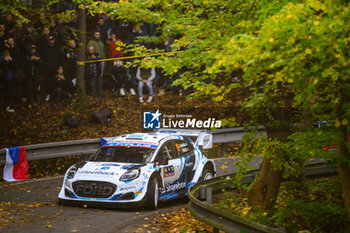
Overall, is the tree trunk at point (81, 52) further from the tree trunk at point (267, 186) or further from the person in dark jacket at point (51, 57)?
the tree trunk at point (267, 186)

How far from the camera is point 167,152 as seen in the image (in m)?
12.9

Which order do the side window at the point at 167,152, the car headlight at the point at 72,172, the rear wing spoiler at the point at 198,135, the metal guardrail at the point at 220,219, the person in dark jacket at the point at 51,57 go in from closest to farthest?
the metal guardrail at the point at 220,219
the car headlight at the point at 72,172
the side window at the point at 167,152
the rear wing spoiler at the point at 198,135
the person in dark jacket at the point at 51,57

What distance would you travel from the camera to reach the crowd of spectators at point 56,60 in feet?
61.4

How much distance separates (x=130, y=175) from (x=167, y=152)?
5.25 ft

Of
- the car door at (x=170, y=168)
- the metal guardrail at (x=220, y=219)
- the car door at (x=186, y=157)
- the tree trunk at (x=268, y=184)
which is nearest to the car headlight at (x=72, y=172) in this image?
the car door at (x=170, y=168)

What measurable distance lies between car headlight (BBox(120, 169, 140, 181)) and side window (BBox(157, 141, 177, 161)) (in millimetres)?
1001

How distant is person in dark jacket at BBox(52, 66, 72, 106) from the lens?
19606 mm

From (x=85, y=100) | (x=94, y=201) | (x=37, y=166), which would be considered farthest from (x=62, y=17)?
(x=94, y=201)

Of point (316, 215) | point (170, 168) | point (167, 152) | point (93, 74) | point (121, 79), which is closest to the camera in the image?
point (316, 215)

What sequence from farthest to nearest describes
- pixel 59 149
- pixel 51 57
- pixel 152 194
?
pixel 51 57 → pixel 59 149 → pixel 152 194

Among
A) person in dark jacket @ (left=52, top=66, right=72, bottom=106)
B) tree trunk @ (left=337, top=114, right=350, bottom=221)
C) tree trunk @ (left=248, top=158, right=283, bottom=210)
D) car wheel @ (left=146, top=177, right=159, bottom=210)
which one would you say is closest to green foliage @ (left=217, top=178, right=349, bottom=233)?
tree trunk @ (left=248, top=158, right=283, bottom=210)

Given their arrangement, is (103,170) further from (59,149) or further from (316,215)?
(316,215)

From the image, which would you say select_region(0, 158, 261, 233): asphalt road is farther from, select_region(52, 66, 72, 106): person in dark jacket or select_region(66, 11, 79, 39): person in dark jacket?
select_region(66, 11, 79, 39): person in dark jacket

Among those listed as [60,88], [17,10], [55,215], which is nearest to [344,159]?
[55,215]
